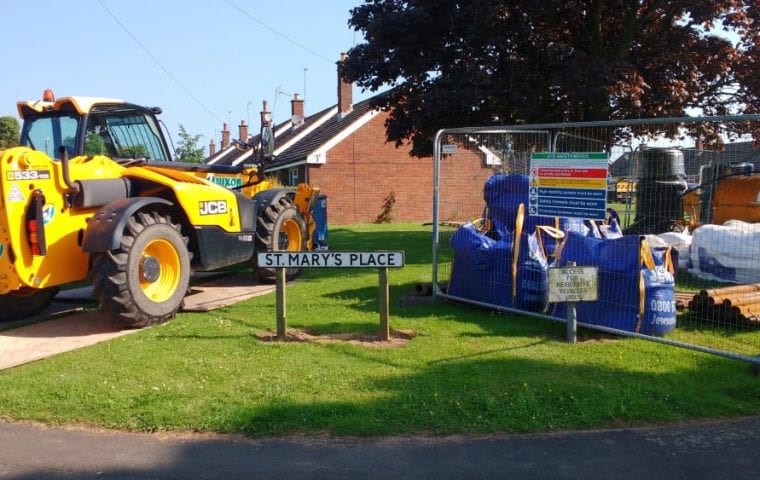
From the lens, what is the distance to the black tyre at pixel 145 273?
6648 millimetres

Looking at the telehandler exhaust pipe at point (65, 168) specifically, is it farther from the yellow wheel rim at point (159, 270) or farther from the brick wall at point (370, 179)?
the brick wall at point (370, 179)

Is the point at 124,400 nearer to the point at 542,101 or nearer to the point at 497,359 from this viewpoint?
the point at 497,359

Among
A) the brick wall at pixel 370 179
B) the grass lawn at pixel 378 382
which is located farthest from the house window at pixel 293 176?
the grass lawn at pixel 378 382

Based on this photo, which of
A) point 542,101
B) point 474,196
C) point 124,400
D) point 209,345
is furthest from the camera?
point 542,101

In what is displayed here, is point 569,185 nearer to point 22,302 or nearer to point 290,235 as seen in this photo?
point 290,235

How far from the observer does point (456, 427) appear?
444 cm

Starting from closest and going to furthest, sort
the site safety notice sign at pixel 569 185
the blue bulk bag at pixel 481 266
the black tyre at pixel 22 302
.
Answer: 1. the site safety notice sign at pixel 569 185
2. the blue bulk bag at pixel 481 266
3. the black tyre at pixel 22 302

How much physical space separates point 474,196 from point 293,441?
5983 mm

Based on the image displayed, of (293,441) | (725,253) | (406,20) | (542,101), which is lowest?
(293,441)

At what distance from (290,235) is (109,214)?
4.17 metres

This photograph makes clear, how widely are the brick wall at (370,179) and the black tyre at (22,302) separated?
57.3 feet

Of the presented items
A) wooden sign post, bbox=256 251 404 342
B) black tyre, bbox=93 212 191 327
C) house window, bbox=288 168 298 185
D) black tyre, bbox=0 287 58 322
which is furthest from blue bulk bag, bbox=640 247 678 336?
house window, bbox=288 168 298 185

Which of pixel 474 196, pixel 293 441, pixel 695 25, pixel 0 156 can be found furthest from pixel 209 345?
pixel 695 25

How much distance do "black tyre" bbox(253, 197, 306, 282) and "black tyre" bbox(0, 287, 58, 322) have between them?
9.04 feet
